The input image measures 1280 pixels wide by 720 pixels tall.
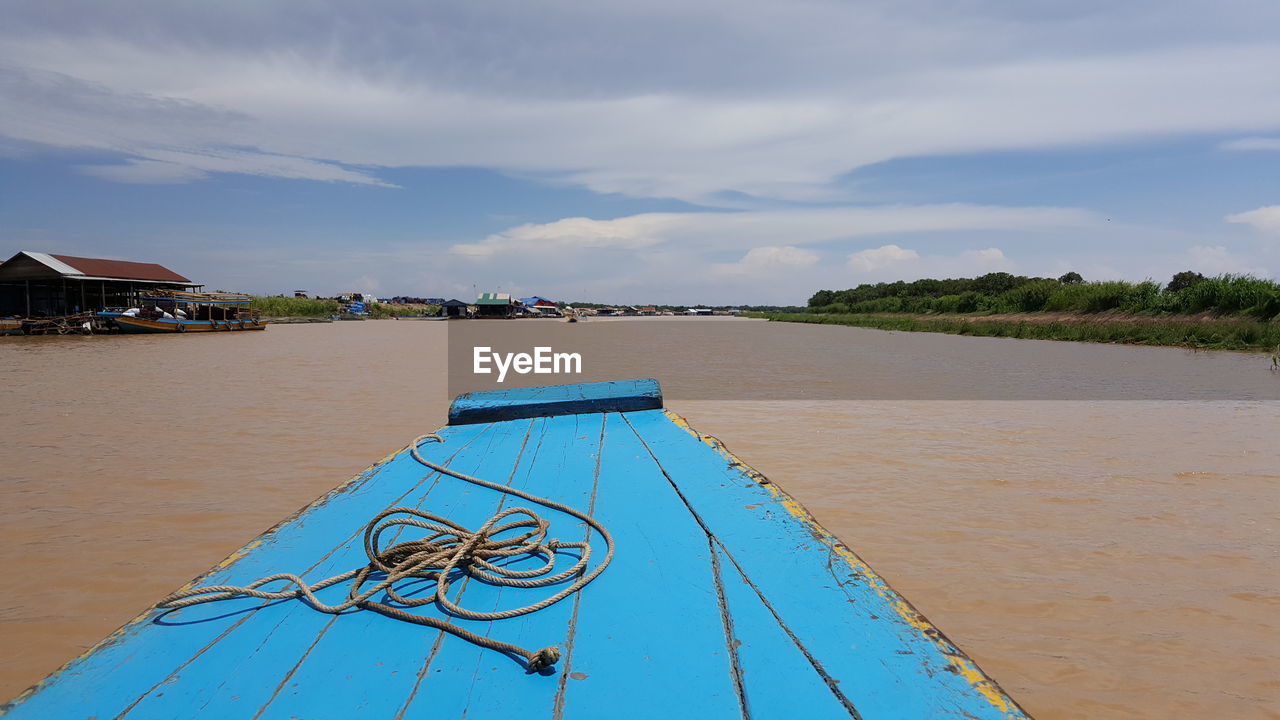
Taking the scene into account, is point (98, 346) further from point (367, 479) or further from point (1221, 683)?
point (1221, 683)

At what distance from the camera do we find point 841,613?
171cm

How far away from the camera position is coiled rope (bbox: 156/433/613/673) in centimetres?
168

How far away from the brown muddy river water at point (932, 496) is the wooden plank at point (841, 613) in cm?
112

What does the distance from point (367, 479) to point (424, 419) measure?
500 cm

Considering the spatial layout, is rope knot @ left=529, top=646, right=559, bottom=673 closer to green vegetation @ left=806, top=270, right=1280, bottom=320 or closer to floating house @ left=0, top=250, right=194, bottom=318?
green vegetation @ left=806, top=270, right=1280, bottom=320

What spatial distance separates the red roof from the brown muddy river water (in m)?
22.7

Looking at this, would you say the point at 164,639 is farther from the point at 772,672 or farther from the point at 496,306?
the point at 496,306

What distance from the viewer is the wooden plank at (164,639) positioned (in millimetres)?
1368

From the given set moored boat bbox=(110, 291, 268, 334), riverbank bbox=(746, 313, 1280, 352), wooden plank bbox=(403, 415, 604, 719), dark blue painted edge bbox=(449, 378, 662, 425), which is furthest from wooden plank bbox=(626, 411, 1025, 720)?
moored boat bbox=(110, 291, 268, 334)

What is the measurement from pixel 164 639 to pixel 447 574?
0.67 metres

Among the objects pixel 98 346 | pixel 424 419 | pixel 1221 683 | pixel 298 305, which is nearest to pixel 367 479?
pixel 1221 683

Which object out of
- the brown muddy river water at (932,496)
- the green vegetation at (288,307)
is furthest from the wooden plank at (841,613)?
the green vegetation at (288,307)

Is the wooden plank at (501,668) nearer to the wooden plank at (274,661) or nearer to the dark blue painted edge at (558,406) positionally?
the wooden plank at (274,661)

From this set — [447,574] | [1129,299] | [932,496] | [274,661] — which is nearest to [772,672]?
[447,574]
